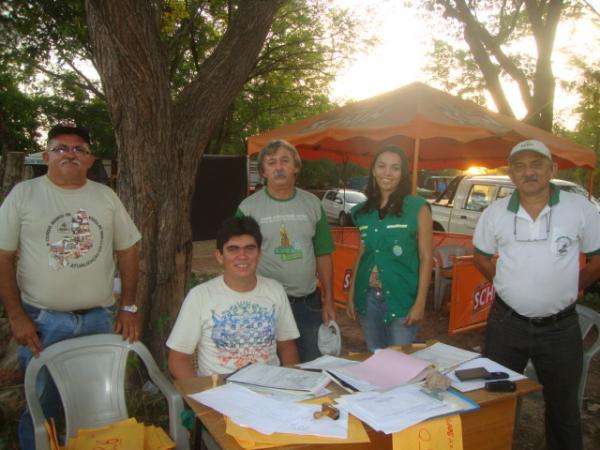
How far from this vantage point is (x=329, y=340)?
109 inches

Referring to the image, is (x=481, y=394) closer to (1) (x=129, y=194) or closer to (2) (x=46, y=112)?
(1) (x=129, y=194)

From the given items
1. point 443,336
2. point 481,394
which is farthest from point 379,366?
point 443,336

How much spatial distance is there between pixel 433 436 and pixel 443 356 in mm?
712

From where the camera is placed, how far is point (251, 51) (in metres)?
3.63

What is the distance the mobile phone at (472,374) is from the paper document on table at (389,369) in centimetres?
13

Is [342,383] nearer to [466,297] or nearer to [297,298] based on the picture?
[297,298]

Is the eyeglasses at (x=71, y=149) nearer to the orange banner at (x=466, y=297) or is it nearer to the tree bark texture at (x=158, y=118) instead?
the tree bark texture at (x=158, y=118)

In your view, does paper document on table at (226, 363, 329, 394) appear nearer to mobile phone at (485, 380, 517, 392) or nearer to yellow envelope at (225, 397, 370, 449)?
yellow envelope at (225, 397, 370, 449)

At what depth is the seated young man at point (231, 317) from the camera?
2.27 meters

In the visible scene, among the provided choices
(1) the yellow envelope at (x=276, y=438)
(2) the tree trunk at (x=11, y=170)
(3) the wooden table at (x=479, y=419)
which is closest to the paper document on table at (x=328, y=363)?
(3) the wooden table at (x=479, y=419)

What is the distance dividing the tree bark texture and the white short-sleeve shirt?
7.51ft

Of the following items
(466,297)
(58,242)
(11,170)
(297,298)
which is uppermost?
(11,170)

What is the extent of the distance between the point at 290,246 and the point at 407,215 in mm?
719

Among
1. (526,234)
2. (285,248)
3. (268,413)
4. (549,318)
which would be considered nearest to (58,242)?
(285,248)
